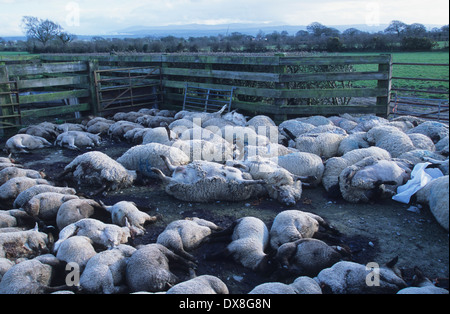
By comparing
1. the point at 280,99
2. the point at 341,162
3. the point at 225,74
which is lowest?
the point at 341,162

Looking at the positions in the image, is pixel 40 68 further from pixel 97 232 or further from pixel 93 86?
pixel 97 232

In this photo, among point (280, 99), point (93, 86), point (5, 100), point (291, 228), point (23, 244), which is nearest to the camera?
point (23, 244)

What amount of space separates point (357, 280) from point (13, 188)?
6001mm

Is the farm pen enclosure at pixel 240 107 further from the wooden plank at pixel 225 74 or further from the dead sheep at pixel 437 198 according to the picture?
the dead sheep at pixel 437 198

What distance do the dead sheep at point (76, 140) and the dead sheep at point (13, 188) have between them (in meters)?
3.20

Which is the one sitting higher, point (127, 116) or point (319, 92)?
point (319, 92)

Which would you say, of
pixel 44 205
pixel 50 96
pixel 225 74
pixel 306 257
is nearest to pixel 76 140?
pixel 50 96

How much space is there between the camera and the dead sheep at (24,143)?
9867mm

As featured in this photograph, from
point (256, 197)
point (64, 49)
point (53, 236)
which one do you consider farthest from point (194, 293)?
point (64, 49)

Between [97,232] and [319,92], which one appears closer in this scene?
[97,232]

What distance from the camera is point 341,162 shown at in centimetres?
726

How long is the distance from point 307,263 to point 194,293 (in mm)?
1562

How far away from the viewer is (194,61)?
1366 centimetres
